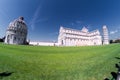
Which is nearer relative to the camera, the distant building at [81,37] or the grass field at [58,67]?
the grass field at [58,67]

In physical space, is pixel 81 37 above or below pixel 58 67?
above

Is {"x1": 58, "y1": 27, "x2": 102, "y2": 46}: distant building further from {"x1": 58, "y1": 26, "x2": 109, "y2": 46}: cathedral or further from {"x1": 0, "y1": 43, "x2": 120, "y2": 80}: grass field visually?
{"x1": 0, "y1": 43, "x2": 120, "y2": 80}: grass field

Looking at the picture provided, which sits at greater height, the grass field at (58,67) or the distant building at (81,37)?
the distant building at (81,37)

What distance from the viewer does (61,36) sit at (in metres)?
112

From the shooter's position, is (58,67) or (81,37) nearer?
(58,67)

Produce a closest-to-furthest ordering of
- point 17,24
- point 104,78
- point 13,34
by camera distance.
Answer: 1. point 104,78
2. point 13,34
3. point 17,24

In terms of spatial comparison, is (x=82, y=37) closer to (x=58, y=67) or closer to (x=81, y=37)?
(x=81, y=37)

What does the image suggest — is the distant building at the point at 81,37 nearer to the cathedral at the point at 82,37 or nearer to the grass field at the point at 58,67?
the cathedral at the point at 82,37

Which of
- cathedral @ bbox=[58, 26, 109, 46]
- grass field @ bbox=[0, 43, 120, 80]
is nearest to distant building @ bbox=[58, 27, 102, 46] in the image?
cathedral @ bbox=[58, 26, 109, 46]

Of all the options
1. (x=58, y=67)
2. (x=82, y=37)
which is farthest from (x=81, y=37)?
(x=58, y=67)

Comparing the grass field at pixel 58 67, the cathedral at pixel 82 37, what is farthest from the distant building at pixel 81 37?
the grass field at pixel 58 67

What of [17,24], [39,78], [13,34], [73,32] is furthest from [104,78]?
[73,32]

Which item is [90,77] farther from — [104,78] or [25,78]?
[25,78]

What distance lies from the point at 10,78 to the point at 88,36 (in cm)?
12371
